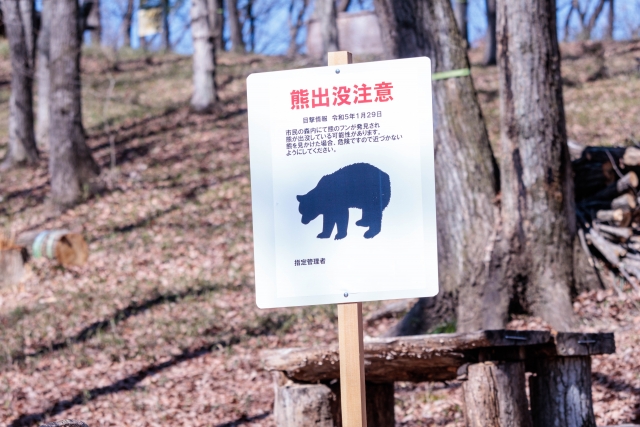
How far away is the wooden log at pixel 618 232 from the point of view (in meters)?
7.36

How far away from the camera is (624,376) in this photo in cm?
570

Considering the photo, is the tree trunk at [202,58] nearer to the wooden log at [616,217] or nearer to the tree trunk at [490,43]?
the tree trunk at [490,43]

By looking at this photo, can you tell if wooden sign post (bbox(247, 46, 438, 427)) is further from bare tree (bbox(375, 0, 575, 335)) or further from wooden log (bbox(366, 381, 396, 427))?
bare tree (bbox(375, 0, 575, 335))

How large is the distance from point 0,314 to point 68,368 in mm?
2488

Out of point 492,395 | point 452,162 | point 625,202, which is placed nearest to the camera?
point 492,395

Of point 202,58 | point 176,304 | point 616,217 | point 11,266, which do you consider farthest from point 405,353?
point 202,58

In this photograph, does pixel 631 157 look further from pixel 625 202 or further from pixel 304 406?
pixel 304 406

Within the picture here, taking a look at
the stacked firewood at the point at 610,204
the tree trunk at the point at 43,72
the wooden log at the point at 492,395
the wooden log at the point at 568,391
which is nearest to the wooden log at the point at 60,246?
the tree trunk at the point at 43,72

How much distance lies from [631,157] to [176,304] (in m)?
5.67

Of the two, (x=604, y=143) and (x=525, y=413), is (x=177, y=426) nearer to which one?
(x=525, y=413)

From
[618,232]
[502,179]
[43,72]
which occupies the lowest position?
[618,232]

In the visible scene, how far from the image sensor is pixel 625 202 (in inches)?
298

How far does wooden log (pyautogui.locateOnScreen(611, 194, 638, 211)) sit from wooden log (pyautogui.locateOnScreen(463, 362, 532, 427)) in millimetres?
4135

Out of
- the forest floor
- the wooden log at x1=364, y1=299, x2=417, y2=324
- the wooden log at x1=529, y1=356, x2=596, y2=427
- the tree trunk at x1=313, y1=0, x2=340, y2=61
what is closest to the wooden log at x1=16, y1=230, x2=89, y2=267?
the forest floor
